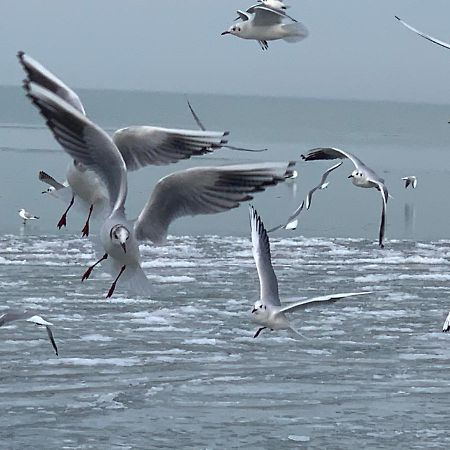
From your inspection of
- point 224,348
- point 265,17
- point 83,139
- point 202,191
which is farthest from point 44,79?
point 224,348

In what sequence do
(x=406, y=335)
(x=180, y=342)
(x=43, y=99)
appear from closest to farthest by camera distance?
(x=43, y=99) → (x=180, y=342) → (x=406, y=335)

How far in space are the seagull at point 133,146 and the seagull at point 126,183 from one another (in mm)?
182

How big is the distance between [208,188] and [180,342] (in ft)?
15.6

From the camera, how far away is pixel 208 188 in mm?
7516

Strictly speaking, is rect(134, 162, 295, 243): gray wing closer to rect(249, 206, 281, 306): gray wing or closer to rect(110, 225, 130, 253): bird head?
rect(110, 225, 130, 253): bird head

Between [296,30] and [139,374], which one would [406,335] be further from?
[296,30]

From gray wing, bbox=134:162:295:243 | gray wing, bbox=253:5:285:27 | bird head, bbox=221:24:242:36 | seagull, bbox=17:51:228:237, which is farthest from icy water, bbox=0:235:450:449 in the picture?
gray wing, bbox=253:5:285:27

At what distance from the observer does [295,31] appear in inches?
394

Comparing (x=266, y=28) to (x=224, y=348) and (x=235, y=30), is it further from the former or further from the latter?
(x=224, y=348)

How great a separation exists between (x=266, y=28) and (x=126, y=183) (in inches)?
117

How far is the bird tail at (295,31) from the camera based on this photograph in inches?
386

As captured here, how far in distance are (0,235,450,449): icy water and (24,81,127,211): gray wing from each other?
211 cm

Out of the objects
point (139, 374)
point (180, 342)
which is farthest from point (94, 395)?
point (180, 342)

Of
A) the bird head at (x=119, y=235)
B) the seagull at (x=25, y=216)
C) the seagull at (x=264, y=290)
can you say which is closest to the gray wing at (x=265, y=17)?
the seagull at (x=264, y=290)
